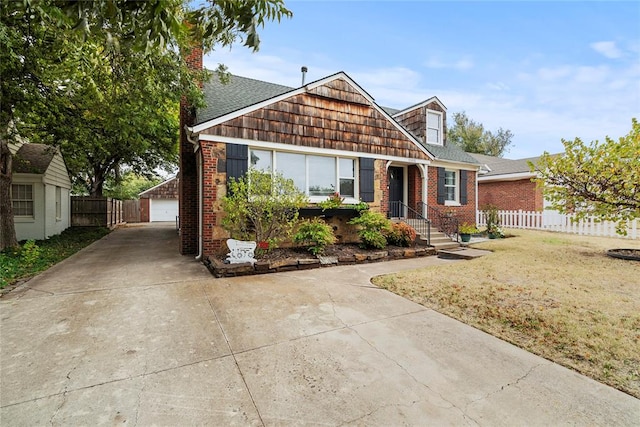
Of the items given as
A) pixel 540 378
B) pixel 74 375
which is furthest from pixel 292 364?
pixel 540 378

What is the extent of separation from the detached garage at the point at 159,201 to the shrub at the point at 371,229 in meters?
24.0

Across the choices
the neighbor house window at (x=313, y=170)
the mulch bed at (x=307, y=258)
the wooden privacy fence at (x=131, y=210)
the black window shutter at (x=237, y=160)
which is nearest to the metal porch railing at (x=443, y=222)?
the mulch bed at (x=307, y=258)

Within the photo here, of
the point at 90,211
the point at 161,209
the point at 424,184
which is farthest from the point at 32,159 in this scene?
the point at 161,209

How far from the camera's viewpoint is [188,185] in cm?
862

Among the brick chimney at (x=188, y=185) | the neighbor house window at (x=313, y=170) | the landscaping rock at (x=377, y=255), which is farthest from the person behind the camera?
the brick chimney at (x=188, y=185)

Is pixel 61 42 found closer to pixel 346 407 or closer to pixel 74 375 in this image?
pixel 74 375

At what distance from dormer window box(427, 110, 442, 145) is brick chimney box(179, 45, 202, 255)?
32.2ft

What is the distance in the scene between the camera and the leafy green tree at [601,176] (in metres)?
7.21

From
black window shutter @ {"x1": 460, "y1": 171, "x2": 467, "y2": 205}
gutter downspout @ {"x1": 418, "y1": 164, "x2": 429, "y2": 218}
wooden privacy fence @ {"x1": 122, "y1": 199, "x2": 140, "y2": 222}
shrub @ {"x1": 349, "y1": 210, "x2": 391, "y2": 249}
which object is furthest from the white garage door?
black window shutter @ {"x1": 460, "y1": 171, "x2": 467, "y2": 205}

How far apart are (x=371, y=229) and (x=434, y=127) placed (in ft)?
25.2

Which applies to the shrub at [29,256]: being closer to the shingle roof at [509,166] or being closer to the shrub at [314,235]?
the shrub at [314,235]

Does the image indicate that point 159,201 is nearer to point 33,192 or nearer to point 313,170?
point 33,192

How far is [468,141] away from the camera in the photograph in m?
33.8

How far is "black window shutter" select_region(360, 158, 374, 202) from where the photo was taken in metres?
9.27
